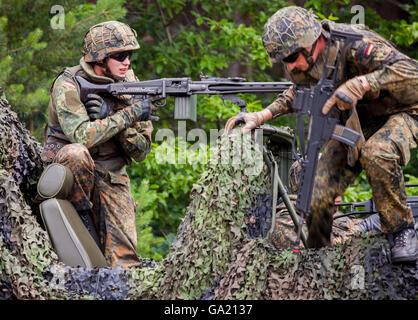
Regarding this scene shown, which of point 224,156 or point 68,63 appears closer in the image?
point 224,156

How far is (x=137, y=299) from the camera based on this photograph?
514cm

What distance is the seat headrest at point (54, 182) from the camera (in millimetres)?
5621

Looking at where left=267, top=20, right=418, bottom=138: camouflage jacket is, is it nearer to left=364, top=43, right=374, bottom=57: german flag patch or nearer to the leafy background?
left=364, top=43, right=374, bottom=57: german flag patch

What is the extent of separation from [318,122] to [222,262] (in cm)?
102

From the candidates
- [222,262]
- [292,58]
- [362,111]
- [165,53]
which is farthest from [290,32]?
[165,53]

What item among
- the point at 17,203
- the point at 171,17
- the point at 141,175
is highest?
the point at 171,17

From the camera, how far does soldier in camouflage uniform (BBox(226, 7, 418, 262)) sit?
4.73 metres

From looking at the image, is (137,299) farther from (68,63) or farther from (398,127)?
(68,63)

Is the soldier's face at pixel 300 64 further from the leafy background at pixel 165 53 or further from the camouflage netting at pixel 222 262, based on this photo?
the leafy background at pixel 165 53

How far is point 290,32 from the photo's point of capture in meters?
4.92

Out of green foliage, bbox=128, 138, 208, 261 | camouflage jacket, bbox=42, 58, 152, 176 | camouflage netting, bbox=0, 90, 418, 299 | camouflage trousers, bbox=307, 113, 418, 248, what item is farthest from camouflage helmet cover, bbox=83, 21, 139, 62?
green foliage, bbox=128, 138, 208, 261

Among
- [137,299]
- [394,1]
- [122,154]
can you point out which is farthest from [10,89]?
[394,1]

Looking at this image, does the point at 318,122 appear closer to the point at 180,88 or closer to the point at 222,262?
the point at 222,262

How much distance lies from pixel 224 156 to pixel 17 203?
4.73 ft
